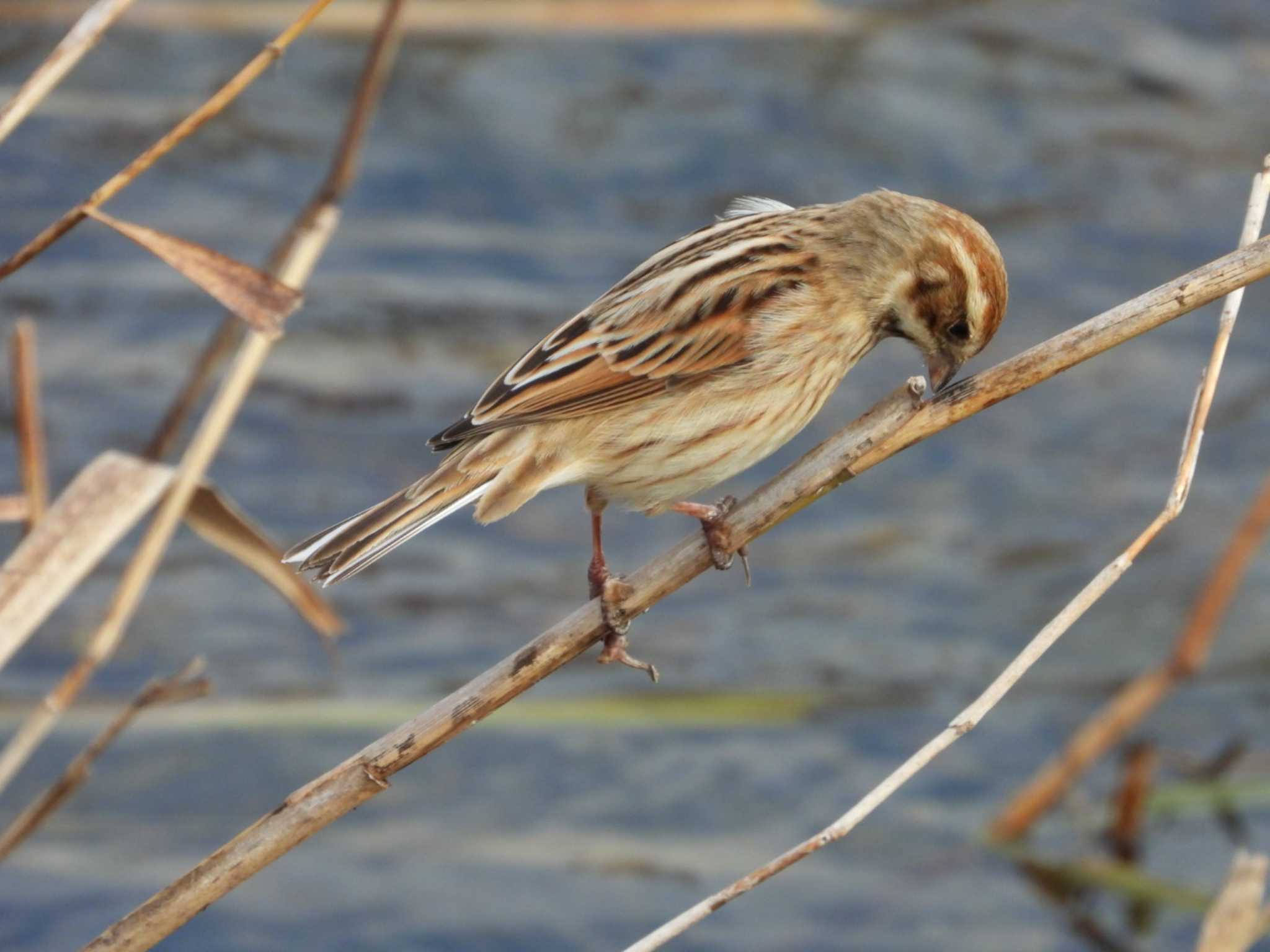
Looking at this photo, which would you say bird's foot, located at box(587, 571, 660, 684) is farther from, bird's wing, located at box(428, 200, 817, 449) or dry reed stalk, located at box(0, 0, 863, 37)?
dry reed stalk, located at box(0, 0, 863, 37)

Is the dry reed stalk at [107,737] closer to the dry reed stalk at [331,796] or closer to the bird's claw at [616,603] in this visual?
the dry reed stalk at [331,796]

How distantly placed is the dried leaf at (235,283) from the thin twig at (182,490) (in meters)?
0.12

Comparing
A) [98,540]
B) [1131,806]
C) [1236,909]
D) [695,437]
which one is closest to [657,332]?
[695,437]

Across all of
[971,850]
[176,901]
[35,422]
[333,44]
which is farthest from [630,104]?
[176,901]

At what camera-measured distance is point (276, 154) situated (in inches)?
487

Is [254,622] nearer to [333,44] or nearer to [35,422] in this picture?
[35,422]

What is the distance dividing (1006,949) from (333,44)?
28.1 ft

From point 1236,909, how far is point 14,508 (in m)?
3.43

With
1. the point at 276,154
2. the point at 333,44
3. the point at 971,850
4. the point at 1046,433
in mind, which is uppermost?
the point at 333,44

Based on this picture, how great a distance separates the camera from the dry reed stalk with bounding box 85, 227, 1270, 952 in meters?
3.88

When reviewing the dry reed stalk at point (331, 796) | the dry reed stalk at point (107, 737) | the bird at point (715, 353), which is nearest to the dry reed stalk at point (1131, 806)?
the bird at point (715, 353)

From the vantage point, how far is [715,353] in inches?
198

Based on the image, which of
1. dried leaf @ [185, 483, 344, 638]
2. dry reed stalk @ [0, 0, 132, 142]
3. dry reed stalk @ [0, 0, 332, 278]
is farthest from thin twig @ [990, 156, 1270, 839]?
dry reed stalk @ [0, 0, 132, 142]

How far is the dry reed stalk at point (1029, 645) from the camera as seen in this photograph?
3766mm
